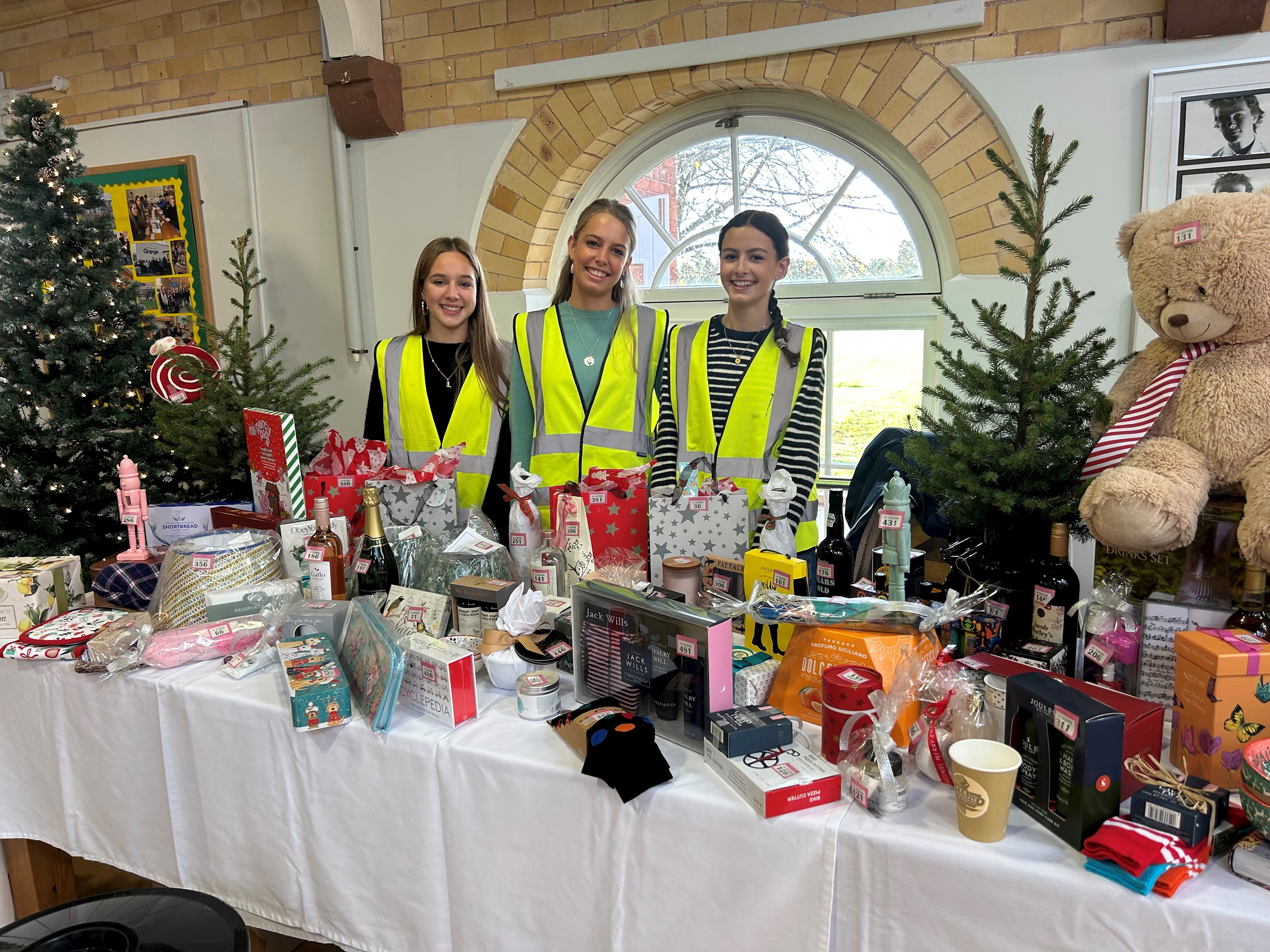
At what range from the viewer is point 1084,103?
3219mm

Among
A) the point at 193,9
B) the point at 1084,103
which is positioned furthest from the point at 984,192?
the point at 193,9

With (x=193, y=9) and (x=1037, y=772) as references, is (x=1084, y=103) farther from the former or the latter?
(x=193, y=9)

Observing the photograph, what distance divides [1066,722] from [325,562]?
1.41m

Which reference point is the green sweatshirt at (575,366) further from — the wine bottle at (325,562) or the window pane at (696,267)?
the window pane at (696,267)

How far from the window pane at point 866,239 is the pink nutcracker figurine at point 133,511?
3078 mm

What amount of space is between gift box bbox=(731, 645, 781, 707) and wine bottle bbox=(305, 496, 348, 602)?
34.7 inches

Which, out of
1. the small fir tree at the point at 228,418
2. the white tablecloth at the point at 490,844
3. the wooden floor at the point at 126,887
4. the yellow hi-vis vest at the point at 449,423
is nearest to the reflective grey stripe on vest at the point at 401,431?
the yellow hi-vis vest at the point at 449,423

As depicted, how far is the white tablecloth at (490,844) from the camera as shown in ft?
3.48

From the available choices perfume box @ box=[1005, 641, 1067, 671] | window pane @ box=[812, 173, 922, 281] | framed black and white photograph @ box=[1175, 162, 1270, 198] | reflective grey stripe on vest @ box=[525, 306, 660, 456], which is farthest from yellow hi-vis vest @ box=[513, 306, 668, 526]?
framed black and white photograph @ box=[1175, 162, 1270, 198]

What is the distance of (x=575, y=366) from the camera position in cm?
261

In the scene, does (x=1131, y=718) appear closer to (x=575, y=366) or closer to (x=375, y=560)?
(x=375, y=560)

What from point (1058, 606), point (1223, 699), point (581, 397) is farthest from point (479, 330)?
point (1223, 699)

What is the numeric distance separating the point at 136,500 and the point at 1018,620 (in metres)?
1.96

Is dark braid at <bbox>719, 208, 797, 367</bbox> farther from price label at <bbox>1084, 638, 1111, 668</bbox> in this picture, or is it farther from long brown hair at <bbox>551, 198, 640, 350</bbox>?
price label at <bbox>1084, 638, 1111, 668</bbox>
